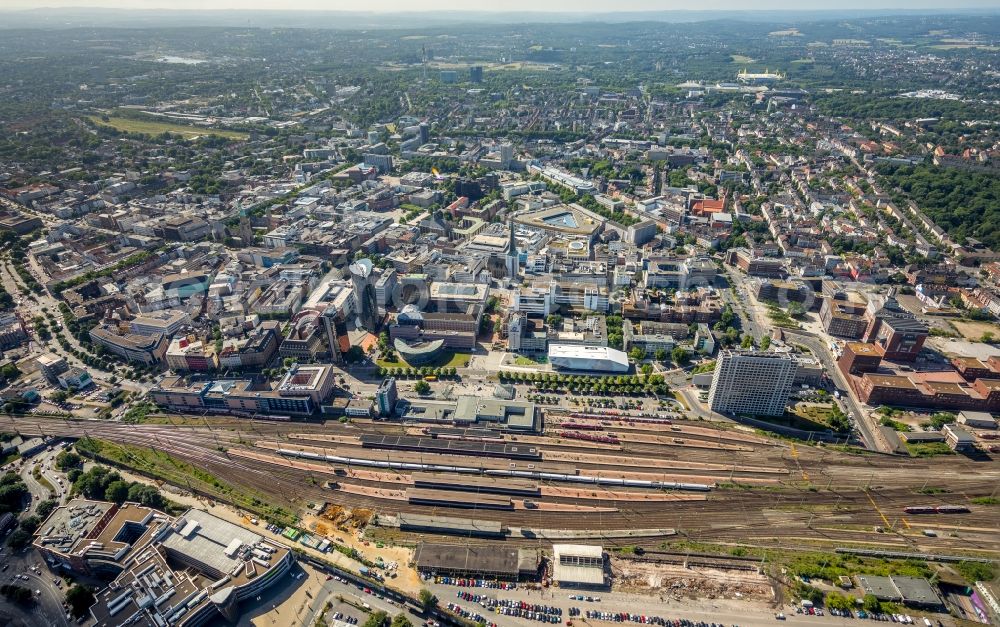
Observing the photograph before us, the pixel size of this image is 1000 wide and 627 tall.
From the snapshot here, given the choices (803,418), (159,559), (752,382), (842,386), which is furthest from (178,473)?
(842,386)

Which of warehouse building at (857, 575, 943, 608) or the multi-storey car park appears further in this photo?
warehouse building at (857, 575, 943, 608)

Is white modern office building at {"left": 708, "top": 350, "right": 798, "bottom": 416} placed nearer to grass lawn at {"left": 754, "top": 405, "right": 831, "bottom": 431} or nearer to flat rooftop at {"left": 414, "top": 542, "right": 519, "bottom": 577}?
grass lawn at {"left": 754, "top": 405, "right": 831, "bottom": 431}

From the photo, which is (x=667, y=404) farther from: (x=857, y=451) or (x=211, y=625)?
(x=211, y=625)

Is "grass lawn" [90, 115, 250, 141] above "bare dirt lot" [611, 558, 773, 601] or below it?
above

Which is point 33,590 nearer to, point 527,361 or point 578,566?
point 578,566

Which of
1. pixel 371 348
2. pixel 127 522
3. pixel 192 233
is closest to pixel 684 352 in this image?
pixel 371 348

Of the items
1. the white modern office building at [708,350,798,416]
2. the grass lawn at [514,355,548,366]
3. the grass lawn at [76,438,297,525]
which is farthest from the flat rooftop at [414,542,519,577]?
the white modern office building at [708,350,798,416]

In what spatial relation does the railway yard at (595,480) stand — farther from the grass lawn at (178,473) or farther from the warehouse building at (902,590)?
the warehouse building at (902,590)
